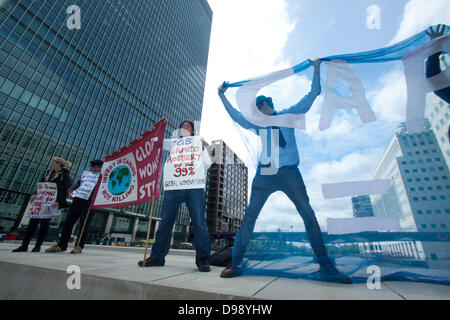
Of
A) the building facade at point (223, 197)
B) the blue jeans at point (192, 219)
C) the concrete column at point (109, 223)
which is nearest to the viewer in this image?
the blue jeans at point (192, 219)

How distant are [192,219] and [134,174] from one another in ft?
4.84

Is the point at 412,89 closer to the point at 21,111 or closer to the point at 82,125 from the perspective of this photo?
the point at 21,111

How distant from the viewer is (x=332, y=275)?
1.81 meters

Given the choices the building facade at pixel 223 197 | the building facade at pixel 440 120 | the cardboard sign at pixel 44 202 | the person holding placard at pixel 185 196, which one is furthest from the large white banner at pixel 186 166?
the building facade at pixel 223 197

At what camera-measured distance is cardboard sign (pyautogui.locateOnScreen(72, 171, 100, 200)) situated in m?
4.34

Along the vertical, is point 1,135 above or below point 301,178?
above

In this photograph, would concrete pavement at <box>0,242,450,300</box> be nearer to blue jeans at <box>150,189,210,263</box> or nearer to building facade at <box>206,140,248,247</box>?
blue jeans at <box>150,189,210,263</box>

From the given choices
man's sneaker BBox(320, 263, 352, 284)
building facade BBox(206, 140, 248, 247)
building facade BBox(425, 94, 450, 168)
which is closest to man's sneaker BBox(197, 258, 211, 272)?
man's sneaker BBox(320, 263, 352, 284)

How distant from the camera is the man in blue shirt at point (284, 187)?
2.05 m

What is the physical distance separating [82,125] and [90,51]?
48.8 ft

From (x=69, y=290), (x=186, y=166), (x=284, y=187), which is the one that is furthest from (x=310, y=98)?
(x=69, y=290)

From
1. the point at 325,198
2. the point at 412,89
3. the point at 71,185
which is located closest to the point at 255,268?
the point at 325,198

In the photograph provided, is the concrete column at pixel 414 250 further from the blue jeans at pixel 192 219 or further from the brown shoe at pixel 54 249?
the brown shoe at pixel 54 249

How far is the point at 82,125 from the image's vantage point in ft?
111
